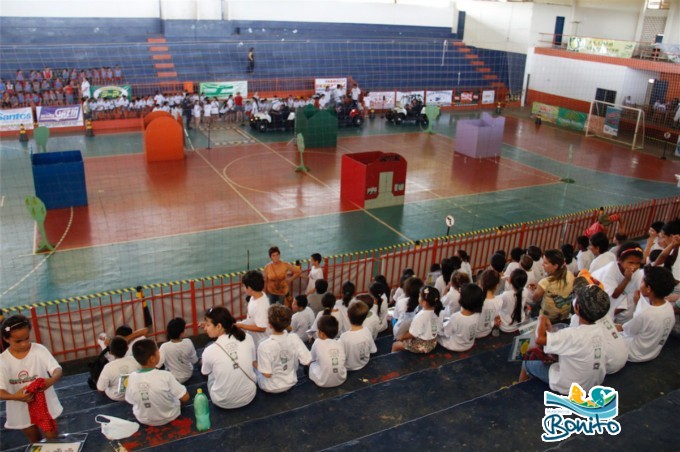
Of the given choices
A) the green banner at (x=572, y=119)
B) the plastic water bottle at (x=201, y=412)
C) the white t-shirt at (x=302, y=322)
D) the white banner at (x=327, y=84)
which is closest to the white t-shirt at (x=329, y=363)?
the plastic water bottle at (x=201, y=412)

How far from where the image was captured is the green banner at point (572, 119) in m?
29.0

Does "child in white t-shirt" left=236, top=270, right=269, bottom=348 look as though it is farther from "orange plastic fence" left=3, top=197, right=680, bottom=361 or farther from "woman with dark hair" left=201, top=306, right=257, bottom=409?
"orange plastic fence" left=3, top=197, right=680, bottom=361

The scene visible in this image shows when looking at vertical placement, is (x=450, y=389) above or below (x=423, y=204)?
above

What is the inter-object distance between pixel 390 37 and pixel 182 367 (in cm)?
3527

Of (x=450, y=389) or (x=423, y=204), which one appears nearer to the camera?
(x=450, y=389)

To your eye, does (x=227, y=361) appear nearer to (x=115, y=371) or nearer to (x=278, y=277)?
(x=115, y=371)

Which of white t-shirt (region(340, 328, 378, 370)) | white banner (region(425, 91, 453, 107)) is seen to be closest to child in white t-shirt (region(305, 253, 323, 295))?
white t-shirt (region(340, 328, 378, 370))

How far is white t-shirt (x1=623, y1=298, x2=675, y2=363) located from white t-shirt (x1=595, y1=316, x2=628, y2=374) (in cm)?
42

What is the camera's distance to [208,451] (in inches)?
184

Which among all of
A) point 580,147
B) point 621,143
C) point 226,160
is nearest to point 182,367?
point 226,160

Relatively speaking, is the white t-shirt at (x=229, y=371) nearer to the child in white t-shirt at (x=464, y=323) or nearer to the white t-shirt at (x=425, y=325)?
the white t-shirt at (x=425, y=325)

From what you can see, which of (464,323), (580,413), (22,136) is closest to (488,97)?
(22,136)

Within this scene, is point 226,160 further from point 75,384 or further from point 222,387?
point 222,387

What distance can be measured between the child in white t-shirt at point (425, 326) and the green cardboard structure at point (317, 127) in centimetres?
1726
